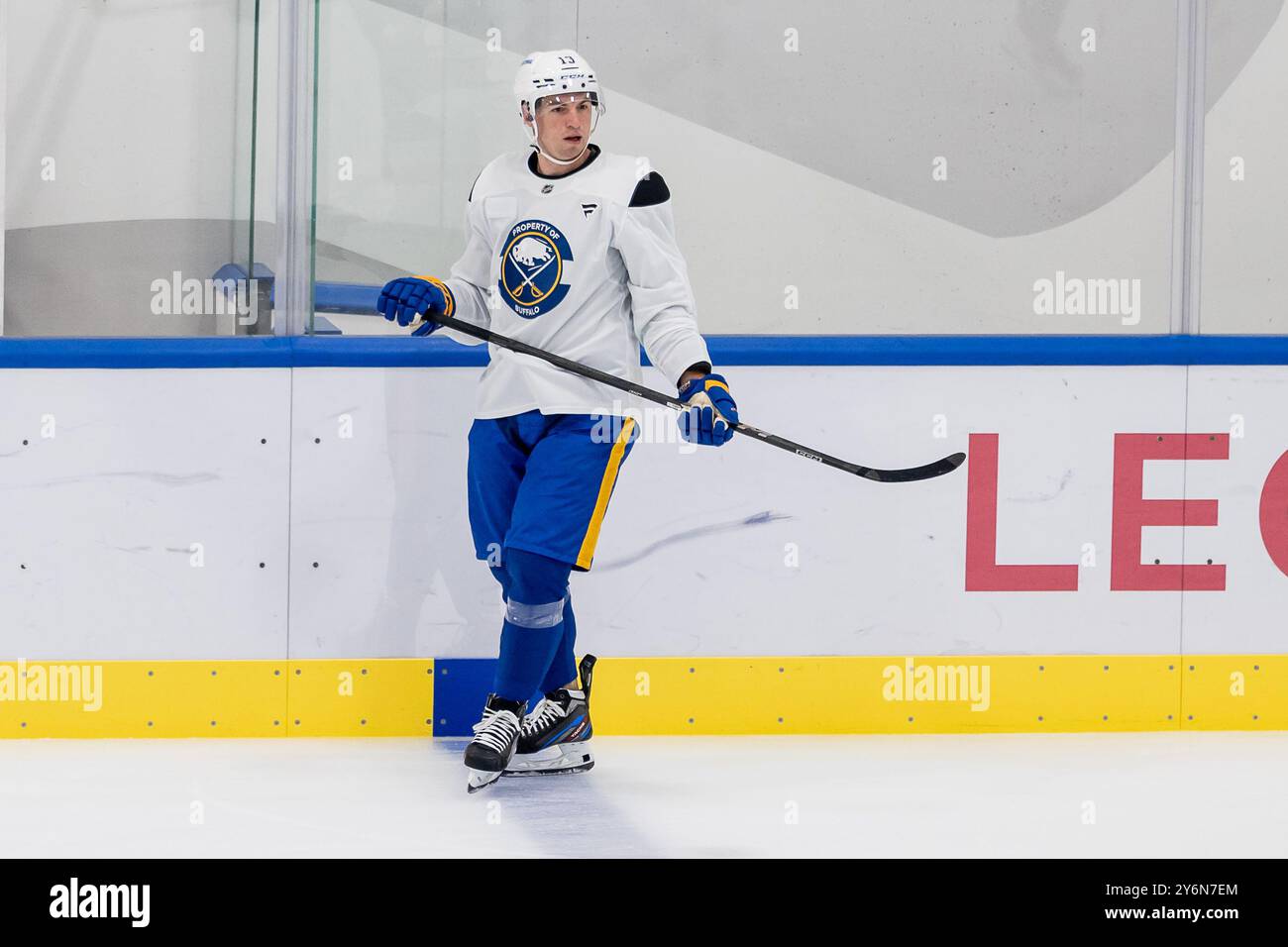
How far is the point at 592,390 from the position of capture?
281cm

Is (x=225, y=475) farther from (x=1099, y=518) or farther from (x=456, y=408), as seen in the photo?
(x=1099, y=518)

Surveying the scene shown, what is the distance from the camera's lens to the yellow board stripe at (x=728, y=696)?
3.13 m

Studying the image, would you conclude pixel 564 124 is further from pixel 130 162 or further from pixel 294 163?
pixel 130 162

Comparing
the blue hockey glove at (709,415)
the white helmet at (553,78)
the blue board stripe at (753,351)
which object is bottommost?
the blue hockey glove at (709,415)

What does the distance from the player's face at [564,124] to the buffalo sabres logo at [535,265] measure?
14 cm

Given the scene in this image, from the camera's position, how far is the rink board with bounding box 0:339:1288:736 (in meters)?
3.13

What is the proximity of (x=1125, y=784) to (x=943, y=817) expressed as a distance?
1.49ft

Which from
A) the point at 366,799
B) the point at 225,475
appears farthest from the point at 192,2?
the point at 366,799

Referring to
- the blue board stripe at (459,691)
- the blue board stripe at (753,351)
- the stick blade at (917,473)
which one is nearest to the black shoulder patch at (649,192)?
the blue board stripe at (753,351)

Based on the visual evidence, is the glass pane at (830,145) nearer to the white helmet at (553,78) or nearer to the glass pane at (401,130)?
the glass pane at (401,130)

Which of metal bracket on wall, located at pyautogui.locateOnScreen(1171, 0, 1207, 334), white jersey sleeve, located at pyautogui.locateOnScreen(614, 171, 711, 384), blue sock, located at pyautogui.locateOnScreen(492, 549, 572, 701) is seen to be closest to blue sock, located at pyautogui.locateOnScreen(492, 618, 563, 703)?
blue sock, located at pyautogui.locateOnScreen(492, 549, 572, 701)

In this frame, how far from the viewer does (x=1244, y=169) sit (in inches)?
151

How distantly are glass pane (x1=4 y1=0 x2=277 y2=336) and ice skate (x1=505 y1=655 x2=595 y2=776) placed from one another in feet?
3.79

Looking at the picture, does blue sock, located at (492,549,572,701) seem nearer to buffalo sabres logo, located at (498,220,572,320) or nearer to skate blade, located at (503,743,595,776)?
skate blade, located at (503,743,595,776)
